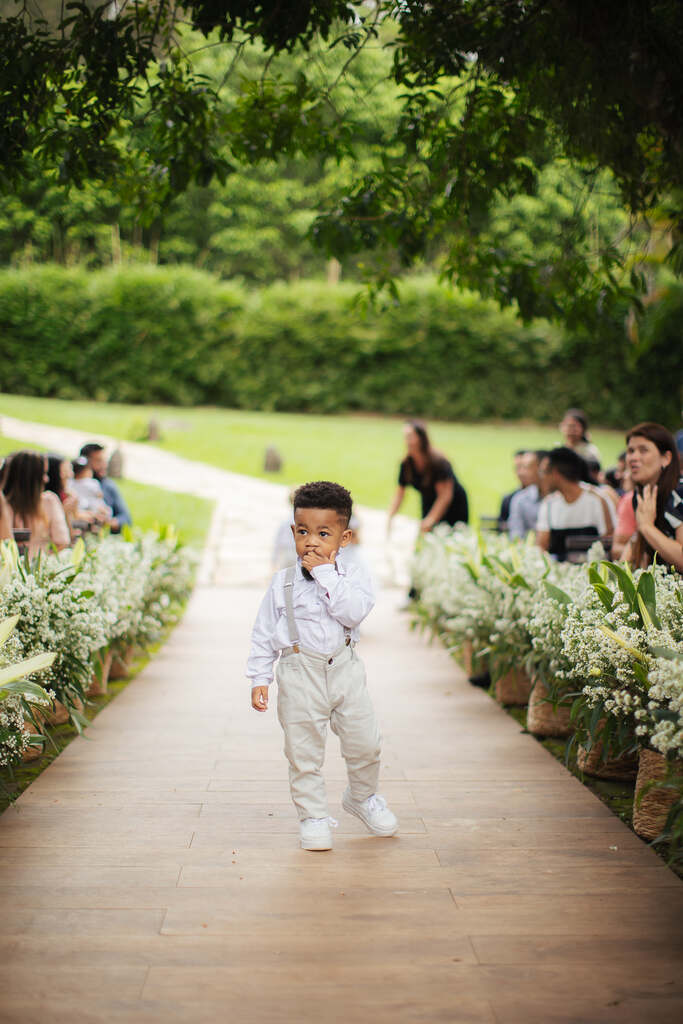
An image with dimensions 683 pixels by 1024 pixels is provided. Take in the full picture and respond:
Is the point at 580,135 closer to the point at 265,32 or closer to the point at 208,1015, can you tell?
the point at 265,32

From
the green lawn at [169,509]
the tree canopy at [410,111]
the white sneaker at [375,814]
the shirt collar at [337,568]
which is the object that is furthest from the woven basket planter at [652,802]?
the green lawn at [169,509]

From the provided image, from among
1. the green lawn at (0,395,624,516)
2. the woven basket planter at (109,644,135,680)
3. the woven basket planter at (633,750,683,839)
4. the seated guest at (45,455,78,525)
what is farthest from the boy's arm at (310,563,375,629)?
the green lawn at (0,395,624,516)

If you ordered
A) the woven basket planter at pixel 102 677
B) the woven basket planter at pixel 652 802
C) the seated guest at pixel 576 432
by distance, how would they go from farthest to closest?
the seated guest at pixel 576 432, the woven basket planter at pixel 102 677, the woven basket planter at pixel 652 802

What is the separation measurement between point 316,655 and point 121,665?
358cm

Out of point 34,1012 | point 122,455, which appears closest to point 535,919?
point 34,1012

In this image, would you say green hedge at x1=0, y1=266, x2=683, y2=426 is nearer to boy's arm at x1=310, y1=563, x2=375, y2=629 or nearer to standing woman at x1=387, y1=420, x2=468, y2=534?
standing woman at x1=387, y1=420, x2=468, y2=534

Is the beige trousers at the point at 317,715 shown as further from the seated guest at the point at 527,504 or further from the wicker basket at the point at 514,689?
the seated guest at the point at 527,504

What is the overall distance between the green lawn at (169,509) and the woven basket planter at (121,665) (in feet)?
23.2

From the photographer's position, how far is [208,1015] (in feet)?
8.55

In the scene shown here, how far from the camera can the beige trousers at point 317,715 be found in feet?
12.7

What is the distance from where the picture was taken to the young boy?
3842 mm

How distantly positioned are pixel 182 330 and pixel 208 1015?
21494mm

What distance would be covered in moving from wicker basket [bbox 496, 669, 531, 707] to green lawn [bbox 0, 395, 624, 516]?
416 inches

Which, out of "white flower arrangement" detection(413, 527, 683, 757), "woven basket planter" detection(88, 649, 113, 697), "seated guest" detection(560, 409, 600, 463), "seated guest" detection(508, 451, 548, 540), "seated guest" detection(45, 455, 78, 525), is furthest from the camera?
"seated guest" detection(560, 409, 600, 463)
